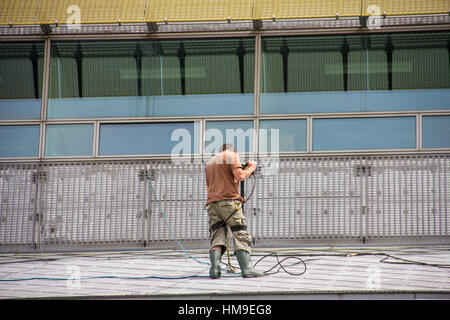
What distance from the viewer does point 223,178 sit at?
6.67m

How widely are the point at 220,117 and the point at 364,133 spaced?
6.98ft

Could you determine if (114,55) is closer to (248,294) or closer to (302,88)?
(302,88)

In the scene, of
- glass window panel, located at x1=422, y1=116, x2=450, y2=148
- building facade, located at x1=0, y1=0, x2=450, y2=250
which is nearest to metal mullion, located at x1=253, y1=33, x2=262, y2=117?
building facade, located at x1=0, y1=0, x2=450, y2=250

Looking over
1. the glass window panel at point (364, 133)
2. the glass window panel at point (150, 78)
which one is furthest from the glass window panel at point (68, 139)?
the glass window panel at point (364, 133)

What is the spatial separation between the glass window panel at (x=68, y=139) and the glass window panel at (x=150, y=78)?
0.63ft

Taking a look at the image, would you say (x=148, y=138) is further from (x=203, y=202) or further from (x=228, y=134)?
(x=203, y=202)

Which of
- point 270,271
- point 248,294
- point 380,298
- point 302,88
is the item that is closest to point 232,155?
point 270,271

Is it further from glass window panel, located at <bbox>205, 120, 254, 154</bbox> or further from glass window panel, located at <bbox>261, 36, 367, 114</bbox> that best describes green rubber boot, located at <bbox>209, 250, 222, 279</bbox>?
glass window panel, located at <bbox>261, 36, 367, 114</bbox>

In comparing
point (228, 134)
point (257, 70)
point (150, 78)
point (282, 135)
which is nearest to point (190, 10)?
point (150, 78)

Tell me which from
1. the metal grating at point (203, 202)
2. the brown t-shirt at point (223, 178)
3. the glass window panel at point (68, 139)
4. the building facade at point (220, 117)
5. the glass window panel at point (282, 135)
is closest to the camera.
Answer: the brown t-shirt at point (223, 178)

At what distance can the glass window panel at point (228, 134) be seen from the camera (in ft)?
30.9

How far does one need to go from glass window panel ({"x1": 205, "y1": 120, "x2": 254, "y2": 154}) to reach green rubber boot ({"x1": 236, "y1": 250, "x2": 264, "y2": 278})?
3134mm

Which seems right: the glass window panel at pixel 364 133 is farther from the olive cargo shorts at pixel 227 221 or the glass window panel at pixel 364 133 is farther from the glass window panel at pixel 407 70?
the olive cargo shorts at pixel 227 221

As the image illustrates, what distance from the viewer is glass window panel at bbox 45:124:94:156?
9.64 m
